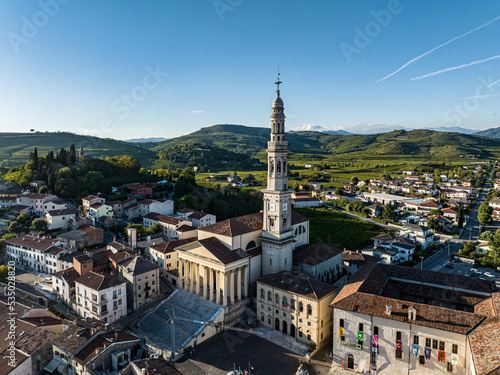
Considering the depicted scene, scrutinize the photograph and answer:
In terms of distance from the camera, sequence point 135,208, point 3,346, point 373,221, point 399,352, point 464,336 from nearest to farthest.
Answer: point 464,336, point 399,352, point 3,346, point 135,208, point 373,221

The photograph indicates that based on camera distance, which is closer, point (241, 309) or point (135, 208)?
point (241, 309)

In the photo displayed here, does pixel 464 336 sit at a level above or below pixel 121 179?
below

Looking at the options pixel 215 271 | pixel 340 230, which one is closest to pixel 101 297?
pixel 215 271

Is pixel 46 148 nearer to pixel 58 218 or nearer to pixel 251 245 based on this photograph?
pixel 58 218

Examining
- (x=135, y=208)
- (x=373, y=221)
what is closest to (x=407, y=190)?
(x=373, y=221)

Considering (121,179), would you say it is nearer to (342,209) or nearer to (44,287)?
(44,287)

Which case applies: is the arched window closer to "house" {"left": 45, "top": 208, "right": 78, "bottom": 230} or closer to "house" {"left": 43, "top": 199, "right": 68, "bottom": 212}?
"house" {"left": 45, "top": 208, "right": 78, "bottom": 230}

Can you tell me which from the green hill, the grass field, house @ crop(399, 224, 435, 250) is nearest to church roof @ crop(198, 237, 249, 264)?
the grass field
